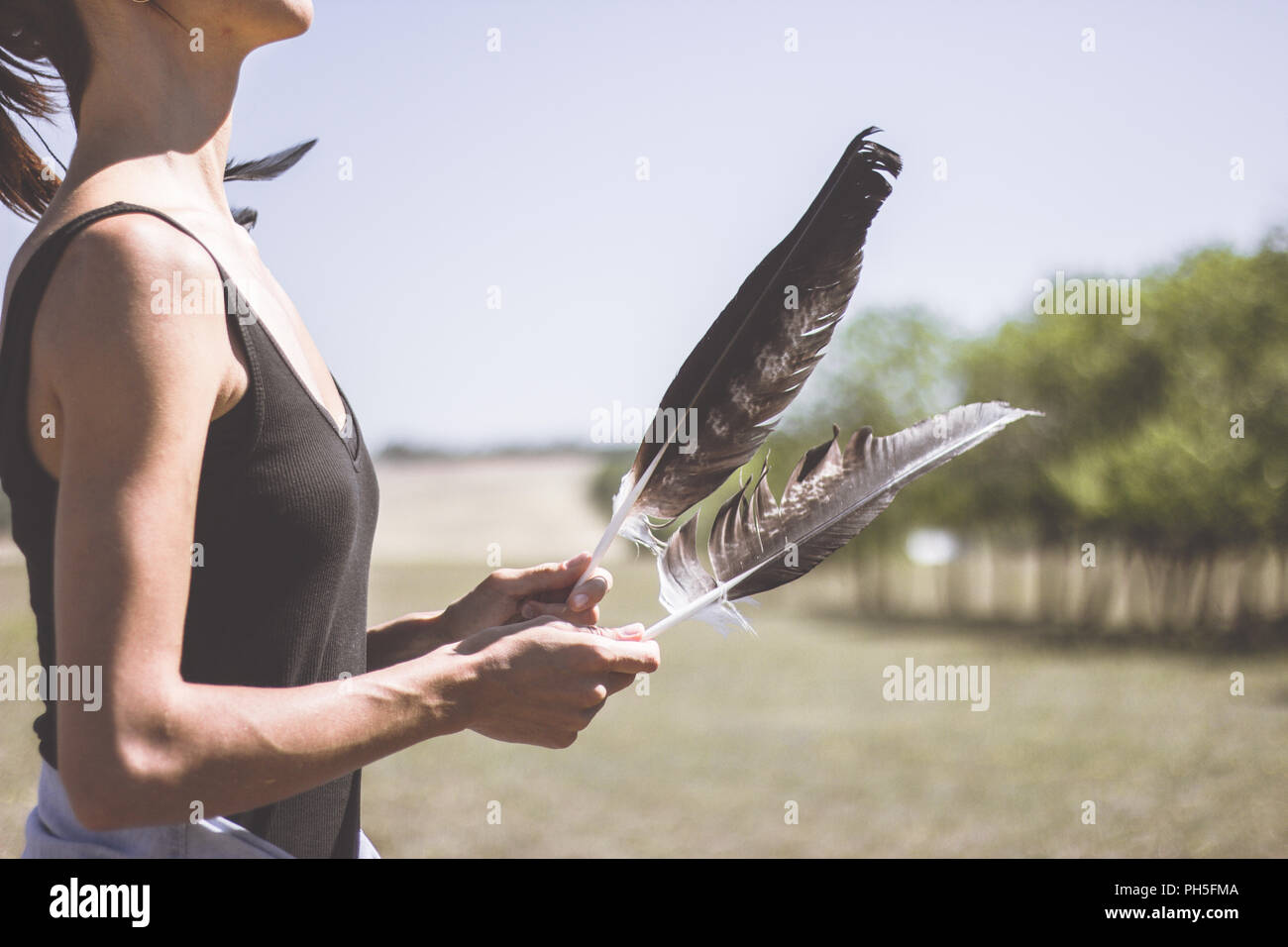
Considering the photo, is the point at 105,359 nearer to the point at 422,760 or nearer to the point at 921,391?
the point at 422,760

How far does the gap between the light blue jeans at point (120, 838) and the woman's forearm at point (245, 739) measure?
216 millimetres

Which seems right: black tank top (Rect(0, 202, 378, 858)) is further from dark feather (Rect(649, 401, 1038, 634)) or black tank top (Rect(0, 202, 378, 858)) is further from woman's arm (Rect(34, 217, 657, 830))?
dark feather (Rect(649, 401, 1038, 634))

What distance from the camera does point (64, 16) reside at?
2.00 metres

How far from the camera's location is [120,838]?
1.88 metres

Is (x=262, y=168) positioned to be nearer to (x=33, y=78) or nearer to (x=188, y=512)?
(x=33, y=78)

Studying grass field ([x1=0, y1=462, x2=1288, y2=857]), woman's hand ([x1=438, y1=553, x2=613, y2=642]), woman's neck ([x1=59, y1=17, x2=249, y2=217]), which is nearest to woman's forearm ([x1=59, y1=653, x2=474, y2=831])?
woman's hand ([x1=438, y1=553, x2=613, y2=642])

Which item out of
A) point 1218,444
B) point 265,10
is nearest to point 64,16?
point 265,10

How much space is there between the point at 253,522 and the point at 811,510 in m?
1.48

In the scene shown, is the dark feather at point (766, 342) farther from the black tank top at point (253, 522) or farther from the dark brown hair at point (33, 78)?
the dark brown hair at point (33, 78)

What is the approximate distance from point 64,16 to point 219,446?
0.98 metres

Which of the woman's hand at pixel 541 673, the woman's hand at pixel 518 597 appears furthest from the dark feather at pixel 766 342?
the woman's hand at pixel 541 673

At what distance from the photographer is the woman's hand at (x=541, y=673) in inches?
76.3

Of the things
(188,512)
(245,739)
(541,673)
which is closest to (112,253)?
(188,512)

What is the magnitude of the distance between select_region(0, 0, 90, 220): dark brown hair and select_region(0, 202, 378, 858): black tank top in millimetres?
576
